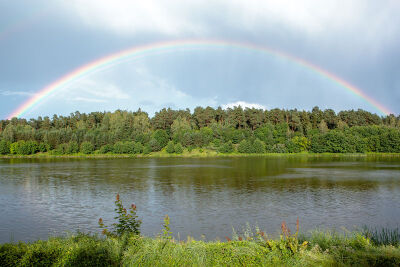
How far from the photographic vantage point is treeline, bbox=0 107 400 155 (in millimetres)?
135000

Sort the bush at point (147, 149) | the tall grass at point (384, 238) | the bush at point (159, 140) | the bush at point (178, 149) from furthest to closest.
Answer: the bush at point (159, 140) → the bush at point (147, 149) → the bush at point (178, 149) → the tall grass at point (384, 238)

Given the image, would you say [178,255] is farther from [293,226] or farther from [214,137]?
[214,137]

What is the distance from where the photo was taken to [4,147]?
5802 inches

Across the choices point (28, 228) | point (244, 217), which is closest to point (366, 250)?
point (244, 217)

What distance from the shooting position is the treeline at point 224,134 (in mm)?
135000

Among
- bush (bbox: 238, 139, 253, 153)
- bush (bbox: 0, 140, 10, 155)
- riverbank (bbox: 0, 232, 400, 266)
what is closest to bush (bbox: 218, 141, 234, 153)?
bush (bbox: 238, 139, 253, 153)

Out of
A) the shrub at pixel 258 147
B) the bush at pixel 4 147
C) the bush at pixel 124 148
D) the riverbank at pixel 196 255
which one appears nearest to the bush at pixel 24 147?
the bush at pixel 4 147

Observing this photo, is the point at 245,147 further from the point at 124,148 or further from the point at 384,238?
the point at 384,238

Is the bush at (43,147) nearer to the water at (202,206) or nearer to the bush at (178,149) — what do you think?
the bush at (178,149)

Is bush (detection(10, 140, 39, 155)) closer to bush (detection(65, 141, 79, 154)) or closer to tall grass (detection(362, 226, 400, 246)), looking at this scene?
bush (detection(65, 141, 79, 154))

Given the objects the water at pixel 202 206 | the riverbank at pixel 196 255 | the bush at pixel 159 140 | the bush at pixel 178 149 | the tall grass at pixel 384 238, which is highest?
the bush at pixel 159 140

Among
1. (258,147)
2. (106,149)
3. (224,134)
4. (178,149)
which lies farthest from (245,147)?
(106,149)

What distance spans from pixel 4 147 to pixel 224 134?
10449cm

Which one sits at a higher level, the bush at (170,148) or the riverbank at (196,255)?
the bush at (170,148)
